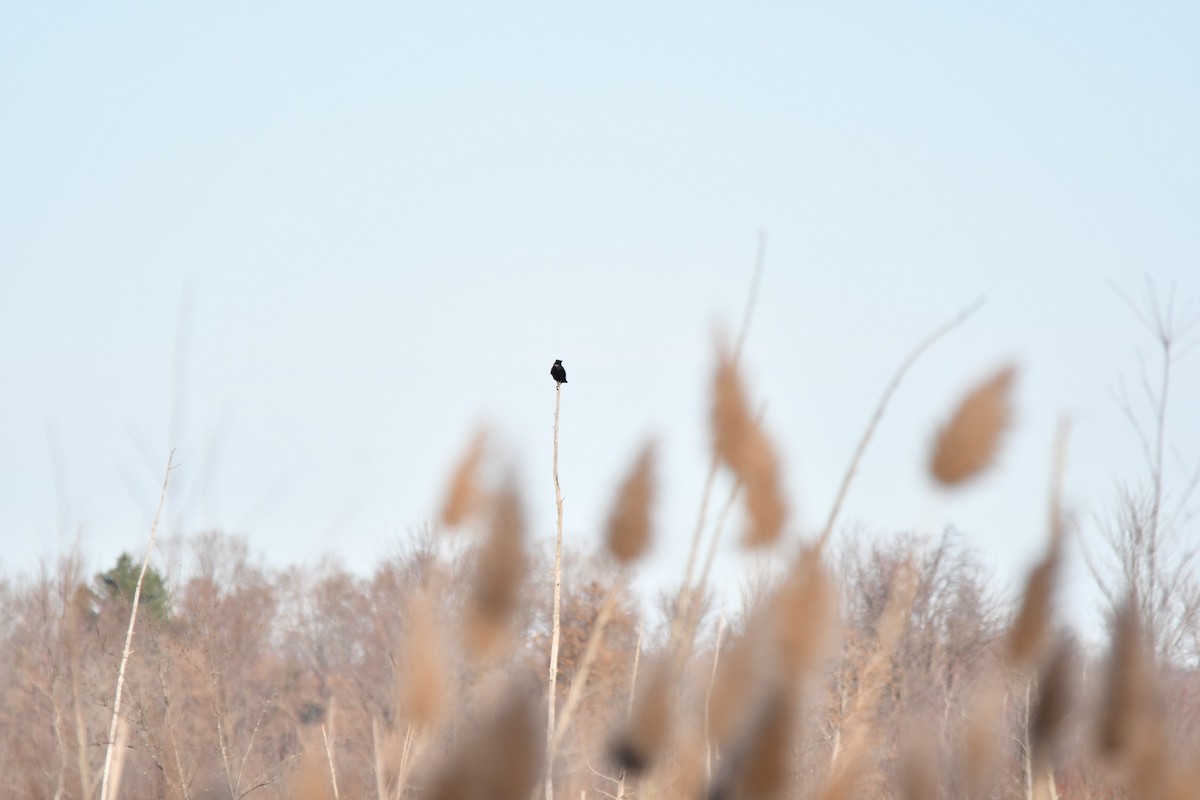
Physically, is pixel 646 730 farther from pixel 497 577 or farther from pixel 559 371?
pixel 559 371

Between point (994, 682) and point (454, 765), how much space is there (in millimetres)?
1135

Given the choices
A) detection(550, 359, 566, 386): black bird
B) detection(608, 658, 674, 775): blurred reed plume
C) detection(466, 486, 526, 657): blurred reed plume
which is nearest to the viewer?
detection(466, 486, 526, 657): blurred reed plume

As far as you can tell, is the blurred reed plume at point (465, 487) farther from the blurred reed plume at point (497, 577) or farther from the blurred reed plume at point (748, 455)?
the blurred reed plume at point (748, 455)

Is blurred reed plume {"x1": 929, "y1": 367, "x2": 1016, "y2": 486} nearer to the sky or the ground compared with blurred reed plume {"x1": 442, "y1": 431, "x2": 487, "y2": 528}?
nearer to the sky

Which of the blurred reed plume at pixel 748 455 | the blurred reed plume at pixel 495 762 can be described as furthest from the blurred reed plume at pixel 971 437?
the blurred reed plume at pixel 495 762

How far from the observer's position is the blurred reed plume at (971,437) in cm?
159

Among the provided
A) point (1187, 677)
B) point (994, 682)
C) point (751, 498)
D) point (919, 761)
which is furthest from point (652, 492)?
point (1187, 677)

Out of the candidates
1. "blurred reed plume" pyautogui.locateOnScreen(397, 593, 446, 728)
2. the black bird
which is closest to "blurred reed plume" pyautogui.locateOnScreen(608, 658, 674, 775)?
"blurred reed plume" pyautogui.locateOnScreen(397, 593, 446, 728)

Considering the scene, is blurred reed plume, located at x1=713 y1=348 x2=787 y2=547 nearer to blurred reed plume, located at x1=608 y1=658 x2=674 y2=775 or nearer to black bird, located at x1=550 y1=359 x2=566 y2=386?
blurred reed plume, located at x1=608 y1=658 x2=674 y2=775

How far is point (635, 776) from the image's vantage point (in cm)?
141

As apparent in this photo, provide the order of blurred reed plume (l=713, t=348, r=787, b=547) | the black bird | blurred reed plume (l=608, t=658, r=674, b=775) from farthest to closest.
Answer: the black bird, blurred reed plume (l=713, t=348, r=787, b=547), blurred reed plume (l=608, t=658, r=674, b=775)

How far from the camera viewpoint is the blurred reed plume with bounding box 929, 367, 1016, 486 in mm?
1588

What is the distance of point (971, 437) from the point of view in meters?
1.60

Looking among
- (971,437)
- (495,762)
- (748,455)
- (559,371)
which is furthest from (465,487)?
(559,371)
